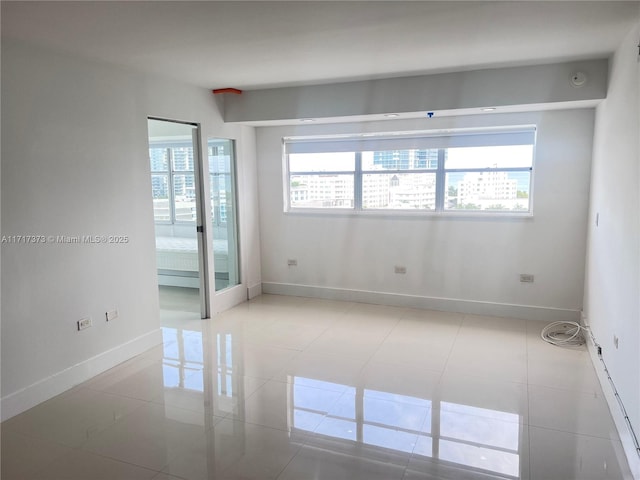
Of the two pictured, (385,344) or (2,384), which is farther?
(385,344)

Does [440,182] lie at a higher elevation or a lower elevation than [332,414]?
higher

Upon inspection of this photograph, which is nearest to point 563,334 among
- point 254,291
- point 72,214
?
point 254,291

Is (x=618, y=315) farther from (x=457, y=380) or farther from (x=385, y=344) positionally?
(x=385, y=344)

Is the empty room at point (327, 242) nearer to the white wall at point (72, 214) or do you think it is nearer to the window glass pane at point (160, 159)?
the white wall at point (72, 214)

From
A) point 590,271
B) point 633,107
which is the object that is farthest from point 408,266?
point 633,107

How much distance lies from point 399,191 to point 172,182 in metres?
3.14

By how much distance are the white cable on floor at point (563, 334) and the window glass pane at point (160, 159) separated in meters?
5.07

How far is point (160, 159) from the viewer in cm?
652

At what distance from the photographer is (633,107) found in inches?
111

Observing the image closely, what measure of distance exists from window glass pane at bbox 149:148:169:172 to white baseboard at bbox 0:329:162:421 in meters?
2.91

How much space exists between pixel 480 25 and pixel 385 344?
8.82ft

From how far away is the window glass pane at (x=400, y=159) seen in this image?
5.26 meters

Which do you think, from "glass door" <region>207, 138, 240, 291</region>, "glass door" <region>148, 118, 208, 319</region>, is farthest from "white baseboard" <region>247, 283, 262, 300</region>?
"glass door" <region>148, 118, 208, 319</region>

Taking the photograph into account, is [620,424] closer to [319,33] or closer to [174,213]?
[319,33]
